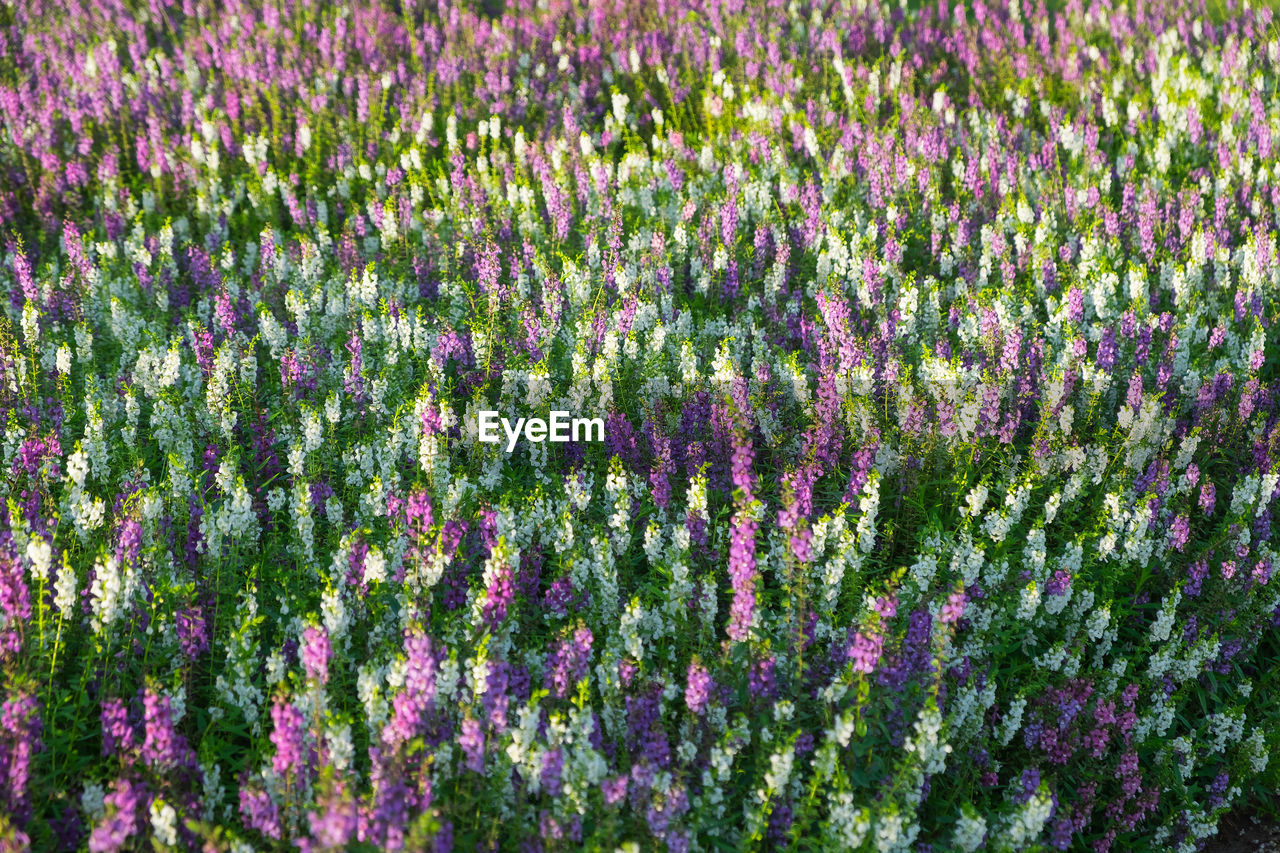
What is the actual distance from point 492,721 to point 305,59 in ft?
37.7

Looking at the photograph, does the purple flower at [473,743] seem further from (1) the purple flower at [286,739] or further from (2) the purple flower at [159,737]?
(2) the purple flower at [159,737]

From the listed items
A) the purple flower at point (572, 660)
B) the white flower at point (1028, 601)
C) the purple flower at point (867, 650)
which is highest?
the purple flower at point (867, 650)

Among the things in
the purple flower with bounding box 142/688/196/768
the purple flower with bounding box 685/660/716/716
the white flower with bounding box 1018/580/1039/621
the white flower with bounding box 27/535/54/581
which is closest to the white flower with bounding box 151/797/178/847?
the purple flower with bounding box 142/688/196/768

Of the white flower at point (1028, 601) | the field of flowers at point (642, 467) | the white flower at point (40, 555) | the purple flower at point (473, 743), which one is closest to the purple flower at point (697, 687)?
the field of flowers at point (642, 467)

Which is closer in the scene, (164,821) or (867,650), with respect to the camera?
(164,821)

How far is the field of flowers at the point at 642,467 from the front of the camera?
4.29 metres

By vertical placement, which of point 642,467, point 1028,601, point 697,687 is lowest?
point 642,467

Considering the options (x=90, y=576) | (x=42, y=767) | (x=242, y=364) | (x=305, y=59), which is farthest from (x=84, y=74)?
(x=42, y=767)

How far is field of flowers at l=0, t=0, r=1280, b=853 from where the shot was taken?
4285 millimetres

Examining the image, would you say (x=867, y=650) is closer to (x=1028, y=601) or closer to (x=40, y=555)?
(x=1028, y=601)

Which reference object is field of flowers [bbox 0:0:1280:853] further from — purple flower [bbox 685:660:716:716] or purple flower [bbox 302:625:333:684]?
purple flower [bbox 302:625:333:684]

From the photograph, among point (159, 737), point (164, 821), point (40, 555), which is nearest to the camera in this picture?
point (164, 821)

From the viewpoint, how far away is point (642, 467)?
257 inches

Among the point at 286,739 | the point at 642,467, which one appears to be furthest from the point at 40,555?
the point at 642,467
